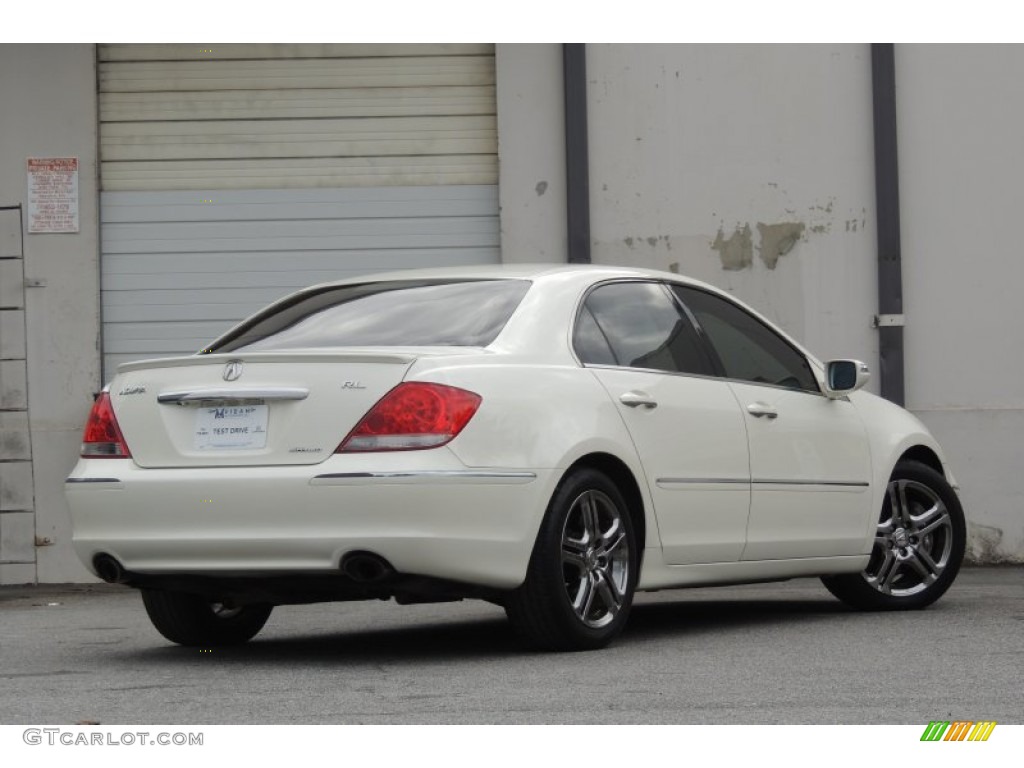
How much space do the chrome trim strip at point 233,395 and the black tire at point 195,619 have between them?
0.99 meters

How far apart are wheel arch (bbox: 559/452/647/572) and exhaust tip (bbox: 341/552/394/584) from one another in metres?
0.96

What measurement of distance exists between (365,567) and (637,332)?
1714mm

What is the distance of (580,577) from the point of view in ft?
22.4

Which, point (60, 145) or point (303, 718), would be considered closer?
point (303, 718)

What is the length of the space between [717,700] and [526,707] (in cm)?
55

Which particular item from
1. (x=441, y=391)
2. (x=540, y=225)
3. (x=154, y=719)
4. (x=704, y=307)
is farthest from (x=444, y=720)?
(x=540, y=225)

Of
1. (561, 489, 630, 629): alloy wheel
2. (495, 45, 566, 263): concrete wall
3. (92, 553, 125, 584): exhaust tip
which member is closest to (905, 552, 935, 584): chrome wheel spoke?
(561, 489, 630, 629): alloy wheel

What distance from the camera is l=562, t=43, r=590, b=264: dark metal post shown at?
13680 mm

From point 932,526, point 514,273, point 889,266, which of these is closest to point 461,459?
point 514,273

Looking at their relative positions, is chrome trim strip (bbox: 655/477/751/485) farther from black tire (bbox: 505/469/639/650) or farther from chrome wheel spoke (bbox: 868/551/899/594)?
chrome wheel spoke (bbox: 868/551/899/594)

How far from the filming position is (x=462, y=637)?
780cm

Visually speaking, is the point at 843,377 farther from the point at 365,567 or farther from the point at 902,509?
the point at 365,567

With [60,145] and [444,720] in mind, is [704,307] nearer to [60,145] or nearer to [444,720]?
[444,720]

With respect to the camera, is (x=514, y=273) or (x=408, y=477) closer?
(x=408, y=477)
